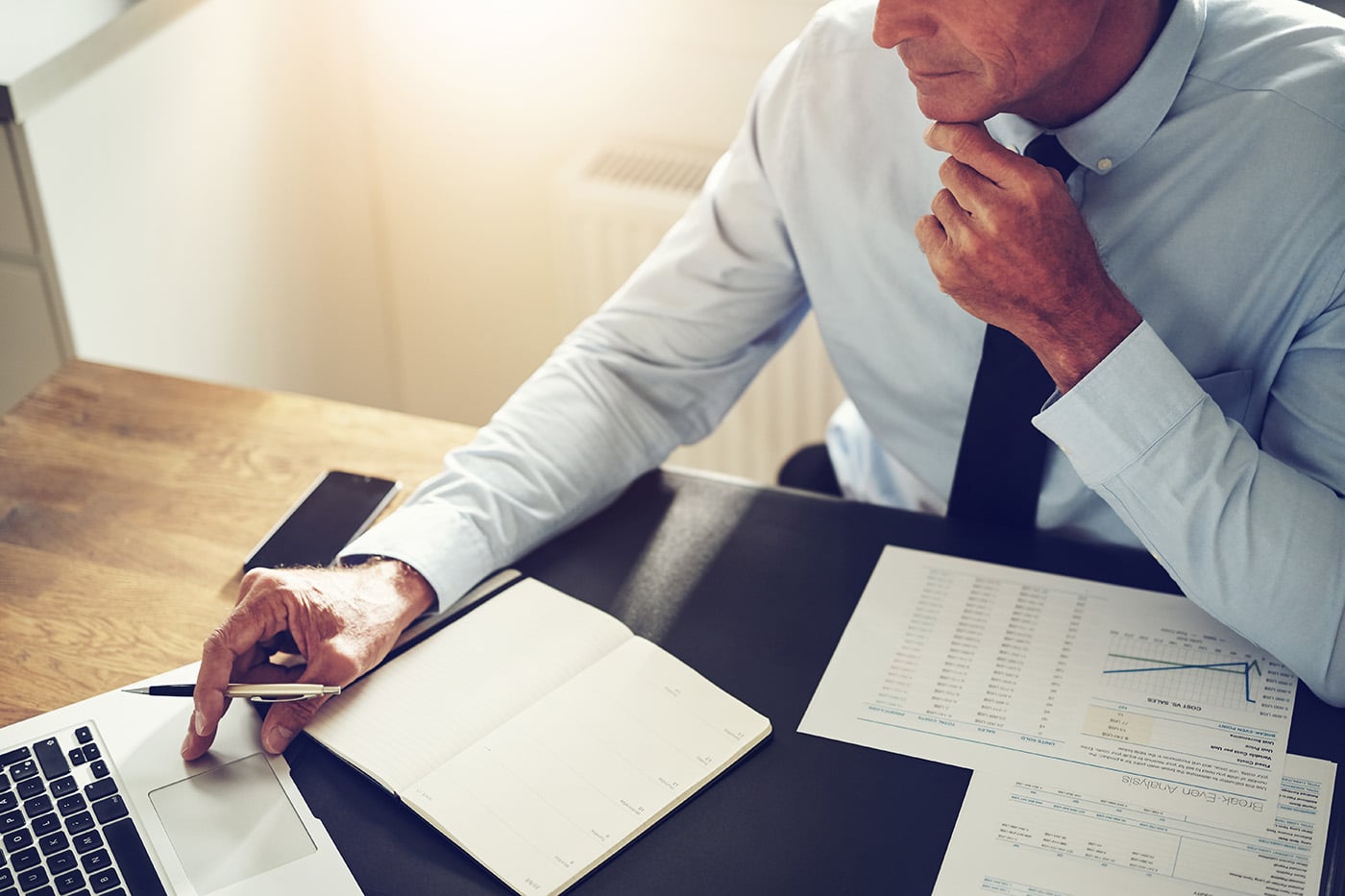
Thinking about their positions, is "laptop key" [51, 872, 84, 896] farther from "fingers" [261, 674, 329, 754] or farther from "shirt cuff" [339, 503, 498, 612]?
"shirt cuff" [339, 503, 498, 612]

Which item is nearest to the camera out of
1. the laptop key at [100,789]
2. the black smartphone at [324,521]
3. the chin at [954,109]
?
the laptop key at [100,789]

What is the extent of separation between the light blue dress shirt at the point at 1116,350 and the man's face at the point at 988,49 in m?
0.06

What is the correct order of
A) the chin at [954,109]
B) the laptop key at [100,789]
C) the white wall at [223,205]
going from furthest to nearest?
1. the white wall at [223,205]
2. the chin at [954,109]
3. the laptop key at [100,789]

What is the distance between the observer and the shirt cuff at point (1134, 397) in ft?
3.22

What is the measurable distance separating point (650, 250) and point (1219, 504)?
1175 mm

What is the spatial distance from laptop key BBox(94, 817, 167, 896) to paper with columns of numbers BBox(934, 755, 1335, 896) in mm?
492

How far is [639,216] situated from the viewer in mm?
1986

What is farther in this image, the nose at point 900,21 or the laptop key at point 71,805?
the nose at point 900,21

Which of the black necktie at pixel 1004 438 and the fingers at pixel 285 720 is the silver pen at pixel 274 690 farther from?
the black necktie at pixel 1004 438

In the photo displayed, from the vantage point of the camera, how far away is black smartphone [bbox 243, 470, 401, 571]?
1.17m

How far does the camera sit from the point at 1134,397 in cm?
98

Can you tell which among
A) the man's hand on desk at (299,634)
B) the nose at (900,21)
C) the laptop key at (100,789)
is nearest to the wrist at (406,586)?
the man's hand on desk at (299,634)

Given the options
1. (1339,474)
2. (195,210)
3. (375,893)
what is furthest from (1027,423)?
(195,210)

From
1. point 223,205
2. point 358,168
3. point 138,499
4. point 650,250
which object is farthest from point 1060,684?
point 358,168
